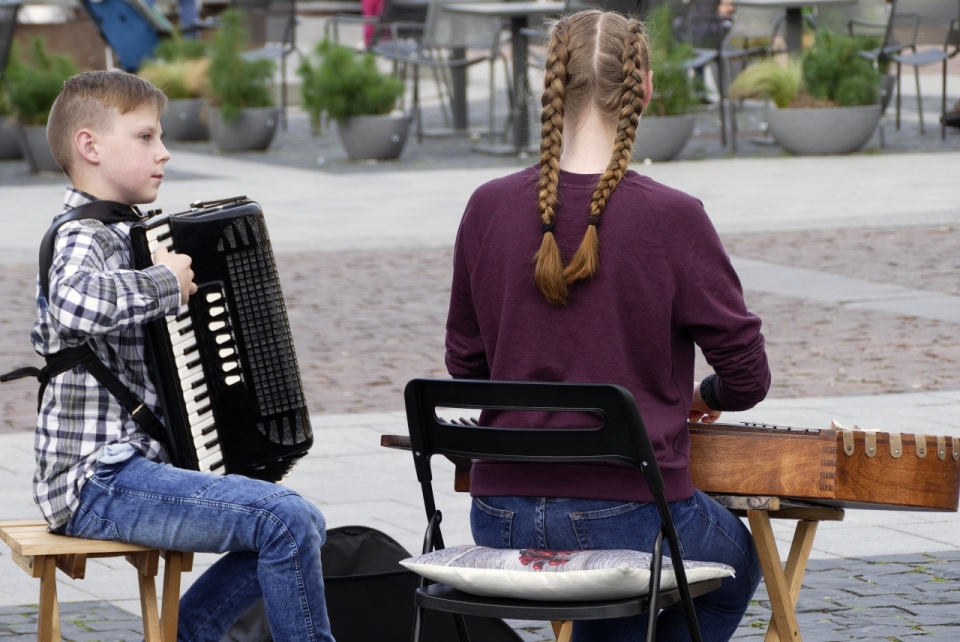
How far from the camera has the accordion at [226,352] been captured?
3.18 meters

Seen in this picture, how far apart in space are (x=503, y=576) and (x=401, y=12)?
18.2 m

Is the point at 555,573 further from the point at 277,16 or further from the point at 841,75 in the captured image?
the point at 277,16

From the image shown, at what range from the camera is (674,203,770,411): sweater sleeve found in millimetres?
2744

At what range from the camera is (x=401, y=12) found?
800 inches

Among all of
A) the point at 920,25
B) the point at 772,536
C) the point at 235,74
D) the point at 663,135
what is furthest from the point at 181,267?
the point at 920,25

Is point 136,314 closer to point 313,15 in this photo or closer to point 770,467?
point 770,467

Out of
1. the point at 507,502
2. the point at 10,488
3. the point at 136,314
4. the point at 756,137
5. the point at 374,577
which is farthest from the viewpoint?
the point at 756,137

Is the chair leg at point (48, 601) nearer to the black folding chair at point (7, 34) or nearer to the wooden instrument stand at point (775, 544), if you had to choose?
the wooden instrument stand at point (775, 544)

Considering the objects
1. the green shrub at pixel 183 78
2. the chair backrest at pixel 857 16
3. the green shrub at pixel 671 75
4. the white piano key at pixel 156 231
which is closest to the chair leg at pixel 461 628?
the white piano key at pixel 156 231

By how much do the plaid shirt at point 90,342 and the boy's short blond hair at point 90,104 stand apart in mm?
211

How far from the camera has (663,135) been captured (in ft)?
47.4

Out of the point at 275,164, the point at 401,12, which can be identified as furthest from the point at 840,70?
the point at 401,12

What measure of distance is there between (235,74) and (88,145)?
13.1 metres

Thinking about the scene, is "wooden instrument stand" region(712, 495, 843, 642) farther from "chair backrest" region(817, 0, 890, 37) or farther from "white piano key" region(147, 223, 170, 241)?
"chair backrest" region(817, 0, 890, 37)
